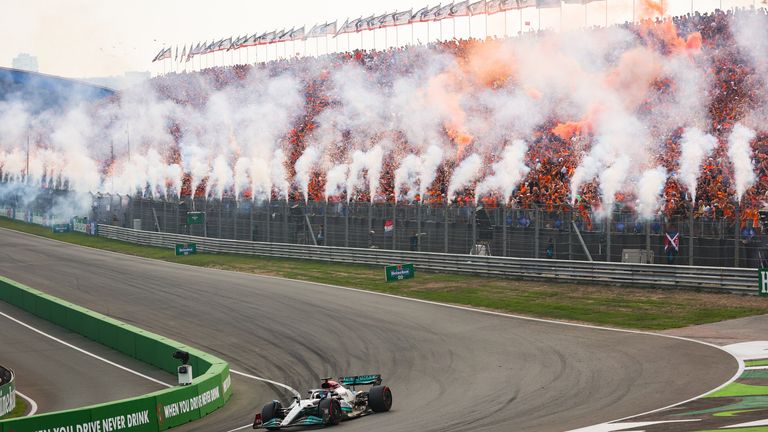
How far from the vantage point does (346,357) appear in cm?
2483

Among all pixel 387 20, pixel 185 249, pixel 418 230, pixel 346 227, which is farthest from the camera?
pixel 387 20

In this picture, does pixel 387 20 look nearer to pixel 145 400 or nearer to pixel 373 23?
pixel 373 23

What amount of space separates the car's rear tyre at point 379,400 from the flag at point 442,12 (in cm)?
6086

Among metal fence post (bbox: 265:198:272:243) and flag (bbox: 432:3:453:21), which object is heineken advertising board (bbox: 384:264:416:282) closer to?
metal fence post (bbox: 265:198:272:243)

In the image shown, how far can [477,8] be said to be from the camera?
2884 inches

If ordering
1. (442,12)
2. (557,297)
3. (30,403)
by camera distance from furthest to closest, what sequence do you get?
(442,12), (557,297), (30,403)

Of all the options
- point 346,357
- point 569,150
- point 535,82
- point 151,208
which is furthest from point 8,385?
point 535,82

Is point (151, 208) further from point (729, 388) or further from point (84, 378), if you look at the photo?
point (729, 388)

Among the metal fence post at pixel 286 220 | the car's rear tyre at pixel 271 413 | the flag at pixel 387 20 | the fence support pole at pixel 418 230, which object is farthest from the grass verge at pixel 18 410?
the flag at pixel 387 20

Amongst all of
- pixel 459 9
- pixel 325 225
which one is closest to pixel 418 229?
pixel 325 225

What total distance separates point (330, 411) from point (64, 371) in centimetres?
1176

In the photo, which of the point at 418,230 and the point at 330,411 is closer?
the point at 330,411

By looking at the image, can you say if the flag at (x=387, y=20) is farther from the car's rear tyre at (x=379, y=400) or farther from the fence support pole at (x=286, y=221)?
the car's rear tyre at (x=379, y=400)

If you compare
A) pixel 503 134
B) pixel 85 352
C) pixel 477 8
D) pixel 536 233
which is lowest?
pixel 85 352
